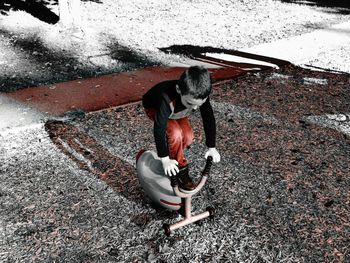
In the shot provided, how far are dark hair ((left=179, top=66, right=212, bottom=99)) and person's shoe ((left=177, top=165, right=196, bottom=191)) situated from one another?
0.80 m

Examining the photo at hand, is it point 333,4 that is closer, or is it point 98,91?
point 98,91

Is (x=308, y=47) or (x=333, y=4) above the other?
(x=308, y=47)

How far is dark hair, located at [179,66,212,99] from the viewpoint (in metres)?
2.94

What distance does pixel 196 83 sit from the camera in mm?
2943

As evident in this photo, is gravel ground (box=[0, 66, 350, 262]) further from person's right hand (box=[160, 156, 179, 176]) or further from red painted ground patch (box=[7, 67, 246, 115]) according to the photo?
person's right hand (box=[160, 156, 179, 176])

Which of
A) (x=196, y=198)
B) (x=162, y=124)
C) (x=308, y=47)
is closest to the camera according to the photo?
(x=162, y=124)

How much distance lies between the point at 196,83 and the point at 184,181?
1.04 meters

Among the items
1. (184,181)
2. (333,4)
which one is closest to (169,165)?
(184,181)

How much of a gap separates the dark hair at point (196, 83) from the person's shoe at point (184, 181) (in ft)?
2.62

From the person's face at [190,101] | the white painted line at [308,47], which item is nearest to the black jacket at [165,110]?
the person's face at [190,101]

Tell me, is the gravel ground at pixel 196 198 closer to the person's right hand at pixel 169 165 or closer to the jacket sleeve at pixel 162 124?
the person's right hand at pixel 169 165

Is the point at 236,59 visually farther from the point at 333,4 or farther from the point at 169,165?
the point at 333,4

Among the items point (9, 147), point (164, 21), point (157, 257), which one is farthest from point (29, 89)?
point (164, 21)

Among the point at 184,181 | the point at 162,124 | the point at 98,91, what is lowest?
the point at 98,91
